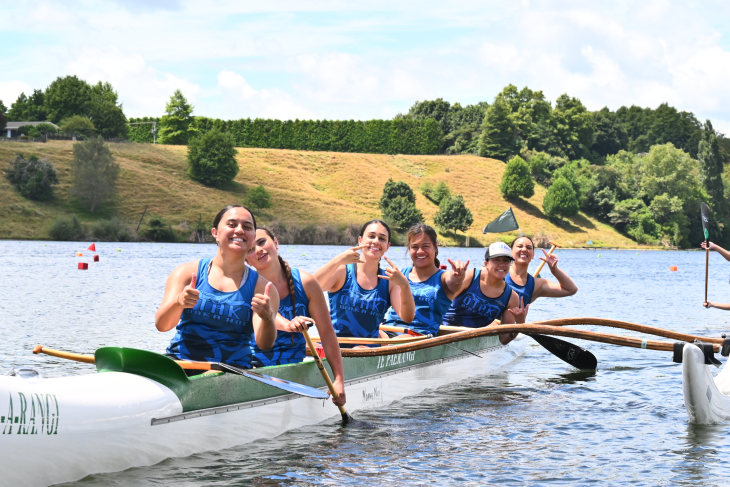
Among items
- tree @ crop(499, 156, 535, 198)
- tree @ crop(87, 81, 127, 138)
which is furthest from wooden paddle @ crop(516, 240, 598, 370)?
tree @ crop(87, 81, 127, 138)

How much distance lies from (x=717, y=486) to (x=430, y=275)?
430cm

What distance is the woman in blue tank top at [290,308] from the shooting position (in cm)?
677

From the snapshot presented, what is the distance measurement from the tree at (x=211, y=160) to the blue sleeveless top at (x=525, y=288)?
7169 cm

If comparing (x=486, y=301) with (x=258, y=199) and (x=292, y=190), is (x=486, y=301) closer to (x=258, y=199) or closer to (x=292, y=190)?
(x=258, y=199)

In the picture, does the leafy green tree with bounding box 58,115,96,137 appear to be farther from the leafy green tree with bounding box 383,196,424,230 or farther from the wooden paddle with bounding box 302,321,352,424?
the wooden paddle with bounding box 302,321,352,424

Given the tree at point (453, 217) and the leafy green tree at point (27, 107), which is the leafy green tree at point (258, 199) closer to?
the tree at point (453, 217)

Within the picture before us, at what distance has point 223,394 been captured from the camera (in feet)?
20.7

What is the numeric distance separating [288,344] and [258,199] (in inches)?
2801

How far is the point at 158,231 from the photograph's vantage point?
64.8 meters

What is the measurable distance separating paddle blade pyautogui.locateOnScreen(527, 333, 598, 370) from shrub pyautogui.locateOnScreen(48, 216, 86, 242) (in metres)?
54.6

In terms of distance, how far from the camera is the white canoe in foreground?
801cm

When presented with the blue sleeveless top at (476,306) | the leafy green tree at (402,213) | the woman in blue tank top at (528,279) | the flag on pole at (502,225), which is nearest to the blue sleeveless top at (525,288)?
the woman in blue tank top at (528,279)

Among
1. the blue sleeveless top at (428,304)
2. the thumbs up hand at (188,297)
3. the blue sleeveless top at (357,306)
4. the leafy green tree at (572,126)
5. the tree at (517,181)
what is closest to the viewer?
the thumbs up hand at (188,297)

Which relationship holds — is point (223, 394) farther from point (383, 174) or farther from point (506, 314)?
point (383, 174)
